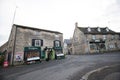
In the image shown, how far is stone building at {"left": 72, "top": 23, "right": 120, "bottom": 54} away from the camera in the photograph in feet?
109

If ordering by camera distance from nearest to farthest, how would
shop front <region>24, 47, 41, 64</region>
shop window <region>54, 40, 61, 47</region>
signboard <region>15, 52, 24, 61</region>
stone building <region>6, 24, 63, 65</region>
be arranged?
signboard <region>15, 52, 24, 61</region> < stone building <region>6, 24, 63, 65</region> < shop front <region>24, 47, 41, 64</region> < shop window <region>54, 40, 61, 47</region>

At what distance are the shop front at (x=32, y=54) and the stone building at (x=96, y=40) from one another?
56.7 ft

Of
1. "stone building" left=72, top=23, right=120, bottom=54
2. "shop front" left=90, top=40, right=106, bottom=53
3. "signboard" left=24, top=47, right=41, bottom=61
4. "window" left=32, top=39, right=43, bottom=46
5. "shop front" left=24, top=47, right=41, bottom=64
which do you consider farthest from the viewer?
"stone building" left=72, top=23, right=120, bottom=54

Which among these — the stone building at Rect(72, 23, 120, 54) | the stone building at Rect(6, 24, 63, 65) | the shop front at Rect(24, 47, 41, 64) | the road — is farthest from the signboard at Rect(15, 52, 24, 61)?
the stone building at Rect(72, 23, 120, 54)

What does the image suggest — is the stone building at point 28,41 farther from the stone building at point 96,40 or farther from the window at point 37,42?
the stone building at point 96,40

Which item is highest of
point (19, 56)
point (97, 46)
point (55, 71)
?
point (97, 46)

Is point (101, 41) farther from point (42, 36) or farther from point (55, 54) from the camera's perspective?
point (42, 36)

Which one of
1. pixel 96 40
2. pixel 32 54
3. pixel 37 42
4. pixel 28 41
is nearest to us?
pixel 32 54

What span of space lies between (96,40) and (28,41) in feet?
77.6

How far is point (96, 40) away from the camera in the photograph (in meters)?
34.1

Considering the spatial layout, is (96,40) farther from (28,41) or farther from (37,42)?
(28,41)

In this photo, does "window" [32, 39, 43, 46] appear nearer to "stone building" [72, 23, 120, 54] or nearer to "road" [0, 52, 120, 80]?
"road" [0, 52, 120, 80]

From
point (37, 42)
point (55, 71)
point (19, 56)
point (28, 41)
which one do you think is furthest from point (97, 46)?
point (55, 71)

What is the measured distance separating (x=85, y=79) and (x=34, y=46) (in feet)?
56.9
